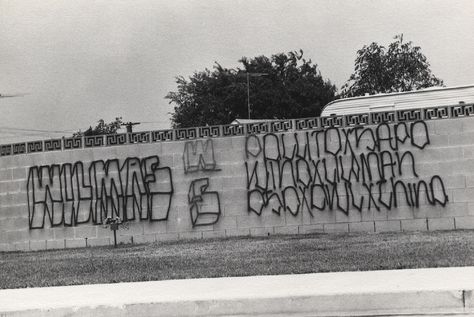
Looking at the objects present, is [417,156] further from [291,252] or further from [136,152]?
[136,152]

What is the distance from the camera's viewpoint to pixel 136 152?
1670 cm

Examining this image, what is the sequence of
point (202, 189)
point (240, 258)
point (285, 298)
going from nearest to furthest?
1. point (285, 298)
2. point (240, 258)
3. point (202, 189)

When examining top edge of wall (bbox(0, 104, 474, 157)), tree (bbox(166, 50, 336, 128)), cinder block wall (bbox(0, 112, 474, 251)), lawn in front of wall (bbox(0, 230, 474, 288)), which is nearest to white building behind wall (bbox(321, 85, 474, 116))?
top edge of wall (bbox(0, 104, 474, 157))

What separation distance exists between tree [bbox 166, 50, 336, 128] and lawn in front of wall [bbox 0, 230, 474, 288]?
38.2 metres

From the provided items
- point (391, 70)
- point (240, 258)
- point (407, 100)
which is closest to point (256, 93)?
point (391, 70)

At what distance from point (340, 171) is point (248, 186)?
1988 millimetres

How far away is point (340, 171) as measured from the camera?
1570 cm

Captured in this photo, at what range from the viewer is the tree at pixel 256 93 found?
5397 cm

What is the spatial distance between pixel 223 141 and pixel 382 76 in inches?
1153

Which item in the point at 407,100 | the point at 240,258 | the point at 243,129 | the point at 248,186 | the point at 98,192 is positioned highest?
the point at 407,100

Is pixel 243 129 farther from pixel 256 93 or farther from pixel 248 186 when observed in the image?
pixel 256 93

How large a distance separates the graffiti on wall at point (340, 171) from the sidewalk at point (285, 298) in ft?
23.2

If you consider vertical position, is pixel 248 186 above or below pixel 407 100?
below

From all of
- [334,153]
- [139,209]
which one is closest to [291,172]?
[334,153]
